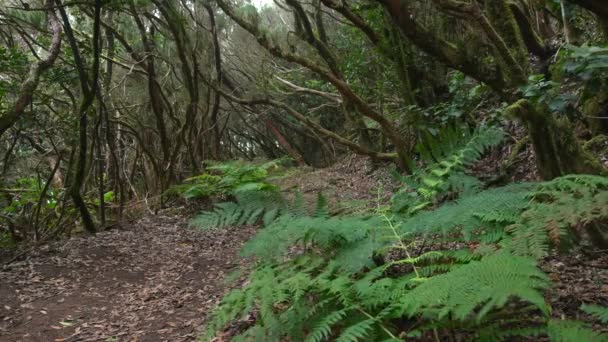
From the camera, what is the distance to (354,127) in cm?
970

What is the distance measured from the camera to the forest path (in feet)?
11.0

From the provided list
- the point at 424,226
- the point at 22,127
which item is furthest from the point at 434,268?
the point at 22,127

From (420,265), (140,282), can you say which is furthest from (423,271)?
(140,282)

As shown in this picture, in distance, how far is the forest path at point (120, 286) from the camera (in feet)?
11.0

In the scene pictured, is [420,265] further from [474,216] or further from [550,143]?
[550,143]

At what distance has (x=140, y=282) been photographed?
15.1 feet

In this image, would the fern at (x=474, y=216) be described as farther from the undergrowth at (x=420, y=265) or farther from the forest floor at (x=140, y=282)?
the forest floor at (x=140, y=282)

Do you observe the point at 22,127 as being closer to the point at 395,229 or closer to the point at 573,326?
the point at 395,229

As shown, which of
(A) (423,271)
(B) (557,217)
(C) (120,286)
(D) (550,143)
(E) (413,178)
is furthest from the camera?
(C) (120,286)

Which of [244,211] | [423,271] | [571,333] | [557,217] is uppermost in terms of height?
[244,211]

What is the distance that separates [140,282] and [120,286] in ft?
0.63

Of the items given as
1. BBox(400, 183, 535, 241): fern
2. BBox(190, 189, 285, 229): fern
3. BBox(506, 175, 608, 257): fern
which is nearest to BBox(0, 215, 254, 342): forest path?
BBox(190, 189, 285, 229): fern

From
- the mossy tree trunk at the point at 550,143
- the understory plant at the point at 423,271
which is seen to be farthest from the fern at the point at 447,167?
the mossy tree trunk at the point at 550,143

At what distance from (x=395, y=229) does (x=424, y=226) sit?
0.18 metres
